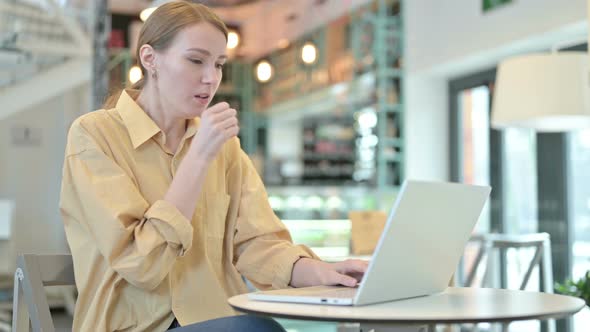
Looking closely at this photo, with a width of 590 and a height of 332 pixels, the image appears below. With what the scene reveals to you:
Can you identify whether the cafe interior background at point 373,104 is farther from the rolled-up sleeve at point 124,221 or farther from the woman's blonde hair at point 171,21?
the rolled-up sleeve at point 124,221

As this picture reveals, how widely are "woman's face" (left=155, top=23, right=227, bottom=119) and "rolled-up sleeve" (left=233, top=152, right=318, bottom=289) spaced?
262mm

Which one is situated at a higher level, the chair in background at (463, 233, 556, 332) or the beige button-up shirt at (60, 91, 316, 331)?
the beige button-up shirt at (60, 91, 316, 331)

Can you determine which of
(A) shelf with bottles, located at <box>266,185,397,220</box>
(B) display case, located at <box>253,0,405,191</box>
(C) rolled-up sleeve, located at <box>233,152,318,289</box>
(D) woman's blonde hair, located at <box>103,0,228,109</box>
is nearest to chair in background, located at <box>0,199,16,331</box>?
(A) shelf with bottles, located at <box>266,185,397,220</box>

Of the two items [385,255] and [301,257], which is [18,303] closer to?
[301,257]

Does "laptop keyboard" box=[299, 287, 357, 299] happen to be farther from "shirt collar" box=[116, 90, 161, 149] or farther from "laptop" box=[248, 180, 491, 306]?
"shirt collar" box=[116, 90, 161, 149]

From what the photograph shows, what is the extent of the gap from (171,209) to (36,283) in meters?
0.31

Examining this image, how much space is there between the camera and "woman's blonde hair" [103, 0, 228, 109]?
162cm

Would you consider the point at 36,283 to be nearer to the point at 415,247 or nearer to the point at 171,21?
the point at 171,21

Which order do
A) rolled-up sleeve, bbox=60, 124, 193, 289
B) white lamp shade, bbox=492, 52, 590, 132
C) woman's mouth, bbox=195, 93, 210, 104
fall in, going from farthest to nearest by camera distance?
1. white lamp shade, bbox=492, 52, 590, 132
2. woman's mouth, bbox=195, 93, 210, 104
3. rolled-up sleeve, bbox=60, 124, 193, 289

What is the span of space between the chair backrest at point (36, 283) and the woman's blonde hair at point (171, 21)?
1.61ft

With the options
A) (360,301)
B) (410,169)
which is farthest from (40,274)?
(410,169)

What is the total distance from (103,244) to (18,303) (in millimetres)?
259

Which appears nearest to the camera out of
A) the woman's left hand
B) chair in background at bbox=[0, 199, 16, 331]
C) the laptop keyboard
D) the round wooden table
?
the round wooden table

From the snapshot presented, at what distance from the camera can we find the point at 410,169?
7.08 m
